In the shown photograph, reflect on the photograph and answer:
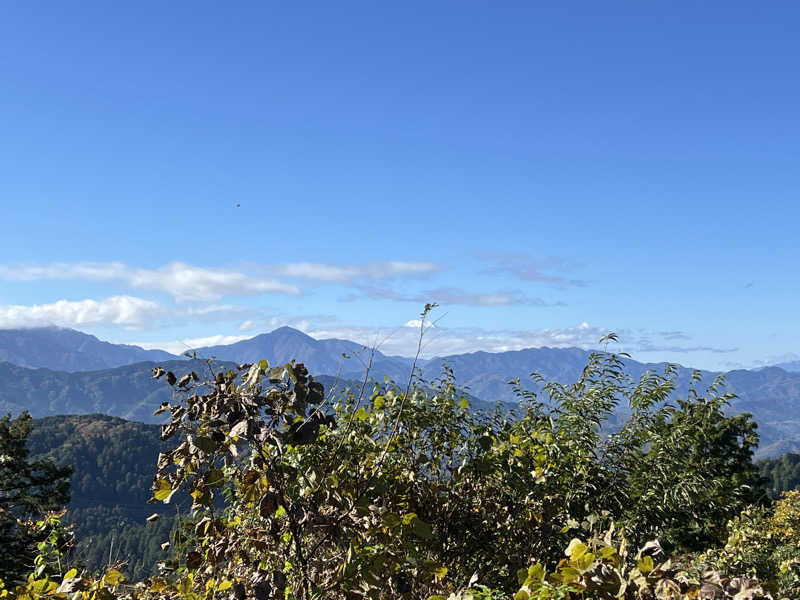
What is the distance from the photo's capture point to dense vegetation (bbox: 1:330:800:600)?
306 cm

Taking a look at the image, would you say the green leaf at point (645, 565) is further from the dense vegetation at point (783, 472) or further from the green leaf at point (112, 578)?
the dense vegetation at point (783, 472)

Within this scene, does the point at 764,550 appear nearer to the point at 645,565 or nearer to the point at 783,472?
the point at 645,565

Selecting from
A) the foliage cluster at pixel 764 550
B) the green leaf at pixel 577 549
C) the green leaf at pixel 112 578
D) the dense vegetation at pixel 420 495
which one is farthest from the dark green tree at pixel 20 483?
the green leaf at pixel 577 549

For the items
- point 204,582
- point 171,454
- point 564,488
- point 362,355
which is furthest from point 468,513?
point 171,454

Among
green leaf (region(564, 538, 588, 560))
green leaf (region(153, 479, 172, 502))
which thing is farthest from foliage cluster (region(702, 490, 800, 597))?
green leaf (region(153, 479, 172, 502))

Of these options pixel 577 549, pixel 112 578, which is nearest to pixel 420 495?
pixel 112 578

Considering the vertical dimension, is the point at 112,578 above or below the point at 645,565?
below

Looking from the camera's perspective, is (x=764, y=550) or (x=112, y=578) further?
(x=764, y=550)

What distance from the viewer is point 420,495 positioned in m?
6.13

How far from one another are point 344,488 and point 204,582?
1044 millimetres

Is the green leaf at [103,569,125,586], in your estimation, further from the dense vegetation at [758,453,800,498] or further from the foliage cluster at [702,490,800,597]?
the dense vegetation at [758,453,800,498]

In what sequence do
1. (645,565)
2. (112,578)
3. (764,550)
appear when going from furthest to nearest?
(764,550), (112,578), (645,565)

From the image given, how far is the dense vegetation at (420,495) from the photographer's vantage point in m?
3.06

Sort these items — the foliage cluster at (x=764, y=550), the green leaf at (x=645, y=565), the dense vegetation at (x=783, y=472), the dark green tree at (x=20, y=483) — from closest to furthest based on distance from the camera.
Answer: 1. the green leaf at (x=645, y=565)
2. the foliage cluster at (x=764, y=550)
3. the dark green tree at (x=20, y=483)
4. the dense vegetation at (x=783, y=472)
